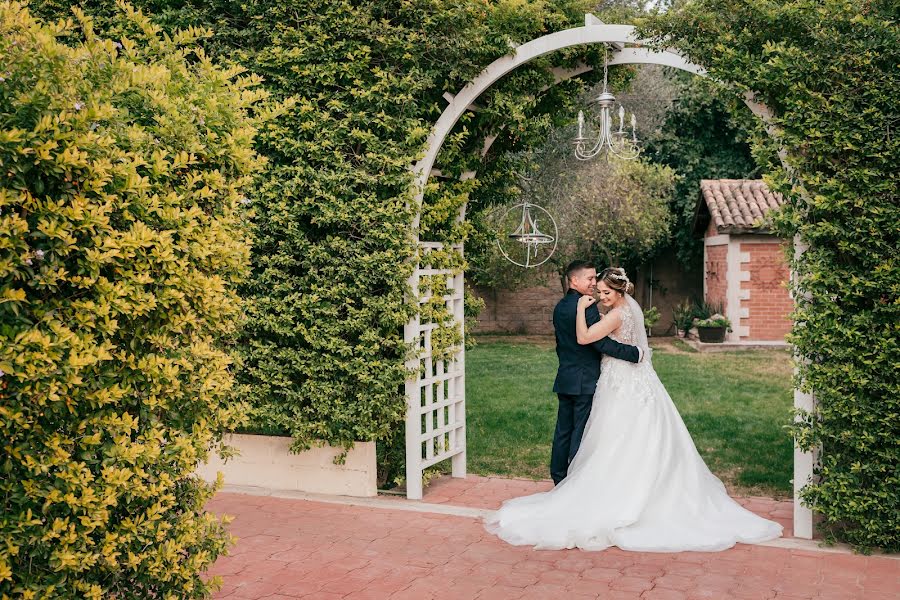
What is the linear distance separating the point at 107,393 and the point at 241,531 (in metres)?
3.30

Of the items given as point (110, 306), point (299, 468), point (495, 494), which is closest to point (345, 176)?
point (299, 468)

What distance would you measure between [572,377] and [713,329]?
13440 mm

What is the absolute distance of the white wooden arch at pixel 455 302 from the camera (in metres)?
6.27

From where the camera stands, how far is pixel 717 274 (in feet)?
69.9

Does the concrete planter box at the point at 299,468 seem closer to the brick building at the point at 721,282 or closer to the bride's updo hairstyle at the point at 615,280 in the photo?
the bride's updo hairstyle at the point at 615,280

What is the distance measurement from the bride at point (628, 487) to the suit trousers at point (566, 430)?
167mm

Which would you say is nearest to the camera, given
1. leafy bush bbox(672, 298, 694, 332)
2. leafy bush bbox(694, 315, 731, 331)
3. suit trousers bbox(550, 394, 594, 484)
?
suit trousers bbox(550, 394, 594, 484)

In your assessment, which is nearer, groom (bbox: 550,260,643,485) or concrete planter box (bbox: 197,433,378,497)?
groom (bbox: 550,260,643,485)

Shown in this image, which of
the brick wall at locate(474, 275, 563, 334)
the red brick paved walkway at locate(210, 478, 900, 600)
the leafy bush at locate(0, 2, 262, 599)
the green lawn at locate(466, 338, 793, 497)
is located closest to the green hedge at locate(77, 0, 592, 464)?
the red brick paved walkway at locate(210, 478, 900, 600)

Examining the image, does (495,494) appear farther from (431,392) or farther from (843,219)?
(843,219)

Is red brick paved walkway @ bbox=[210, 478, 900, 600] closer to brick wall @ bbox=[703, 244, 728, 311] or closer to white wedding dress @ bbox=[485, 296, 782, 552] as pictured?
white wedding dress @ bbox=[485, 296, 782, 552]

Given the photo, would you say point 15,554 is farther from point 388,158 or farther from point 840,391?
point 840,391

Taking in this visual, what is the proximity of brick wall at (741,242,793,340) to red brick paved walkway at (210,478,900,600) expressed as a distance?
49.4 ft

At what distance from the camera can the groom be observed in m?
6.89
